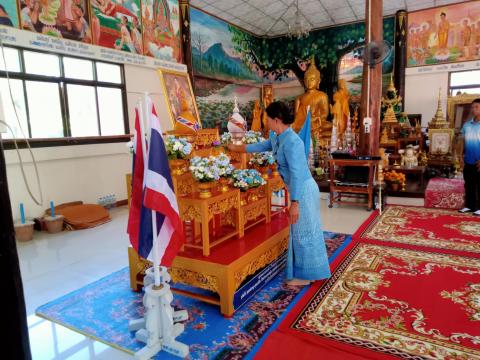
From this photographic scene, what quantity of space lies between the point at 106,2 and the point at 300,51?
7.05 m

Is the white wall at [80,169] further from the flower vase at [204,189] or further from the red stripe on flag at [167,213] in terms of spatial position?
the red stripe on flag at [167,213]

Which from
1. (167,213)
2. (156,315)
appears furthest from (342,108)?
(156,315)

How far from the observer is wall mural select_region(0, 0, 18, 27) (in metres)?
4.39

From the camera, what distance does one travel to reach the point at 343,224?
4.54m

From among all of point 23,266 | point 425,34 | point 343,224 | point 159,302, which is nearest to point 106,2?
point 23,266

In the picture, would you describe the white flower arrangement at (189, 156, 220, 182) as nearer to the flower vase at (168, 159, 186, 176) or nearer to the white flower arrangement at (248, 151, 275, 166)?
the flower vase at (168, 159, 186, 176)

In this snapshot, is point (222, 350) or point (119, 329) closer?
point (222, 350)

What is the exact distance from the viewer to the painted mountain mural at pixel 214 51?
28.6 ft

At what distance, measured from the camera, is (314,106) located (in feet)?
33.3

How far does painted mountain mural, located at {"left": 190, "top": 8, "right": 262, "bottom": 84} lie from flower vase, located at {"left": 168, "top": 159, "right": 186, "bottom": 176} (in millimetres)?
6513

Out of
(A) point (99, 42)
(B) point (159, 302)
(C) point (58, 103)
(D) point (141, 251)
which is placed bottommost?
(B) point (159, 302)

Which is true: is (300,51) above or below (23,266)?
above

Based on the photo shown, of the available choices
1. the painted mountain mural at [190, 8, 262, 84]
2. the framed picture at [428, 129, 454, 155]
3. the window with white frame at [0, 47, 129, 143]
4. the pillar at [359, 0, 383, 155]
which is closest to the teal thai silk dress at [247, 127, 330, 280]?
the pillar at [359, 0, 383, 155]

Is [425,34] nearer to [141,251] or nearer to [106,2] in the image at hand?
[106,2]
